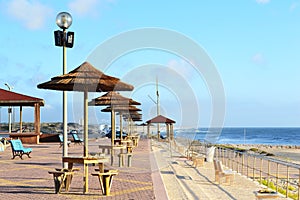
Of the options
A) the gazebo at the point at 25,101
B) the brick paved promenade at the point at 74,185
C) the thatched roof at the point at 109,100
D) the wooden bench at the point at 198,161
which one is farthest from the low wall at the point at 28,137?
the brick paved promenade at the point at 74,185

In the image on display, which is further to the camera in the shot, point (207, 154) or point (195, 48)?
point (207, 154)

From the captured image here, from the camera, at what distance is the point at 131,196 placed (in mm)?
7902

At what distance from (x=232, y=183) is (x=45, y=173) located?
4650 millimetres

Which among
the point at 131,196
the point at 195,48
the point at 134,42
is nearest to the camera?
the point at 131,196

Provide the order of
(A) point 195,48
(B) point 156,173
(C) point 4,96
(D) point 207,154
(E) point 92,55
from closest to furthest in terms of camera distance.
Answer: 1. (E) point 92,55
2. (B) point 156,173
3. (A) point 195,48
4. (D) point 207,154
5. (C) point 4,96

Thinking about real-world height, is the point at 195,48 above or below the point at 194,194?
above

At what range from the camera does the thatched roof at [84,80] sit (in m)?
8.36

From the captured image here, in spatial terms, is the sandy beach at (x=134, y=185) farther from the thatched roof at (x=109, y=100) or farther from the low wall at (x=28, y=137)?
the low wall at (x=28, y=137)

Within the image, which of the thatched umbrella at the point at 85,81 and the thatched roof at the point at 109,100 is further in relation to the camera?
the thatched roof at the point at 109,100

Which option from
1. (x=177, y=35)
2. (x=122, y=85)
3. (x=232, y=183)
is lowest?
(x=232, y=183)

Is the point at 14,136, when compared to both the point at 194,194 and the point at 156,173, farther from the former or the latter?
the point at 194,194

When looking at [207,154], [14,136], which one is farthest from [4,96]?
[207,154]

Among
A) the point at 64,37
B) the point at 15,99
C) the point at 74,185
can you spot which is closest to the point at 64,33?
the point at 64,37

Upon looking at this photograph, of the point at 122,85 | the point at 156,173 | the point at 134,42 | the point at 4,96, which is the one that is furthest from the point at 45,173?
the point at 4,96
